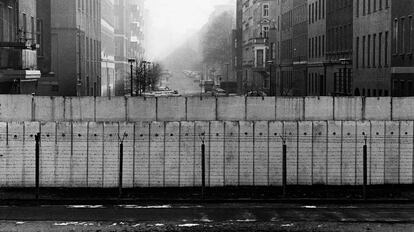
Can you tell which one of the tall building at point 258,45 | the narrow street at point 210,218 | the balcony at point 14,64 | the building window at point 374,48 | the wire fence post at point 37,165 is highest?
the tall building at point 258,45

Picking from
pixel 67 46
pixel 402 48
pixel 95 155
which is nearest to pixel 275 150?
pixel 95 155

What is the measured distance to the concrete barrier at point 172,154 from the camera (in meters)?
24.0

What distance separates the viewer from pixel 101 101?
24.9 m

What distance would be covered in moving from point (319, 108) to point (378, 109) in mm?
1667

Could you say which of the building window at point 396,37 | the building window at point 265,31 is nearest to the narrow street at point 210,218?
the building window at point 396,37

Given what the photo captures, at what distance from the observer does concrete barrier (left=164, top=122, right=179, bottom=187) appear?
78.8ft

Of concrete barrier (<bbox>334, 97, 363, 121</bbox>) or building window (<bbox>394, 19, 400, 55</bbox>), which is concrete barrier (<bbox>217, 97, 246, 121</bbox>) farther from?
building window (<bbox>394, 19, 400, 55</bbox>)

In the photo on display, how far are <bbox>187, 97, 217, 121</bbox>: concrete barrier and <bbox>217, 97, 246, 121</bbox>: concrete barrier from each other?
9.4 inches

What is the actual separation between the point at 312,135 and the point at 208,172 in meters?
3.03

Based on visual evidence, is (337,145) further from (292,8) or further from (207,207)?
(292,8)


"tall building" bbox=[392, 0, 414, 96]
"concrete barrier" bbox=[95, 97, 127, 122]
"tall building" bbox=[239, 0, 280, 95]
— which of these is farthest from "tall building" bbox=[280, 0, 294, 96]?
"concrete barrier" bbox=[95, 97, 127, 122]

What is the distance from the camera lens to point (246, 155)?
79.6ft

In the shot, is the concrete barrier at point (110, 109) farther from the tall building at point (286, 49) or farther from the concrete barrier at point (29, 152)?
the tall building at point (286, 49)

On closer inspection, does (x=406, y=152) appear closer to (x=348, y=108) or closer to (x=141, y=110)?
(x=348, y=108)
